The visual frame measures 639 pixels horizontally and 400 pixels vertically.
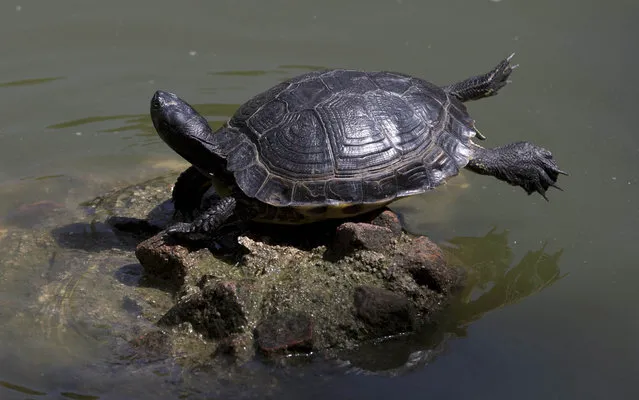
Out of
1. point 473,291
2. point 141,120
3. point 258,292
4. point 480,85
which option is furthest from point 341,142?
point 141,120

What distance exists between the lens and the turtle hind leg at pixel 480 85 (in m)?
6.39

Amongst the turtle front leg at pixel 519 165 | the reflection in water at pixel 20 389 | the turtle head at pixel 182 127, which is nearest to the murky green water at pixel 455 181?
the reflection in water at pixel 20 389

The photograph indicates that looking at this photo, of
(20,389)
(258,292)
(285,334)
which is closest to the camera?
(20,389)

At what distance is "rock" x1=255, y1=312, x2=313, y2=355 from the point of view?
4.54m

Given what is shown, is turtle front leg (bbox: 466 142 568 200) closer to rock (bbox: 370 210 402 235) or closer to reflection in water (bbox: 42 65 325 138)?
rock (bbox: 370 210 402 235)

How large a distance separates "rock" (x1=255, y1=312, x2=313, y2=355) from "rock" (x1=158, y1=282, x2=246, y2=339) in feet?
0.51

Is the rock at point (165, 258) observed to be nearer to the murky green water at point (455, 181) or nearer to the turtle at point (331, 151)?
the turtle at point (331, 151)

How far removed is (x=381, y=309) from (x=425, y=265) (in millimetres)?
427

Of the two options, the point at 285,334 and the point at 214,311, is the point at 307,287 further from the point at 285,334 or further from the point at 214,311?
the point at 214,311

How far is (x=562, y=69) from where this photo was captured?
26.6 ft

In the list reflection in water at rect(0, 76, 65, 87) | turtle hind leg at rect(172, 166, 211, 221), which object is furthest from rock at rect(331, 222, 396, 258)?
reflection in water at rect(0, 76, 65, 87)

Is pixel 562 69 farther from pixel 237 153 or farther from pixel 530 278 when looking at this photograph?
pixel 237 153

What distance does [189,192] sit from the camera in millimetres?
6012

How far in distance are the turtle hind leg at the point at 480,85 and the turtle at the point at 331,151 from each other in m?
0.54
